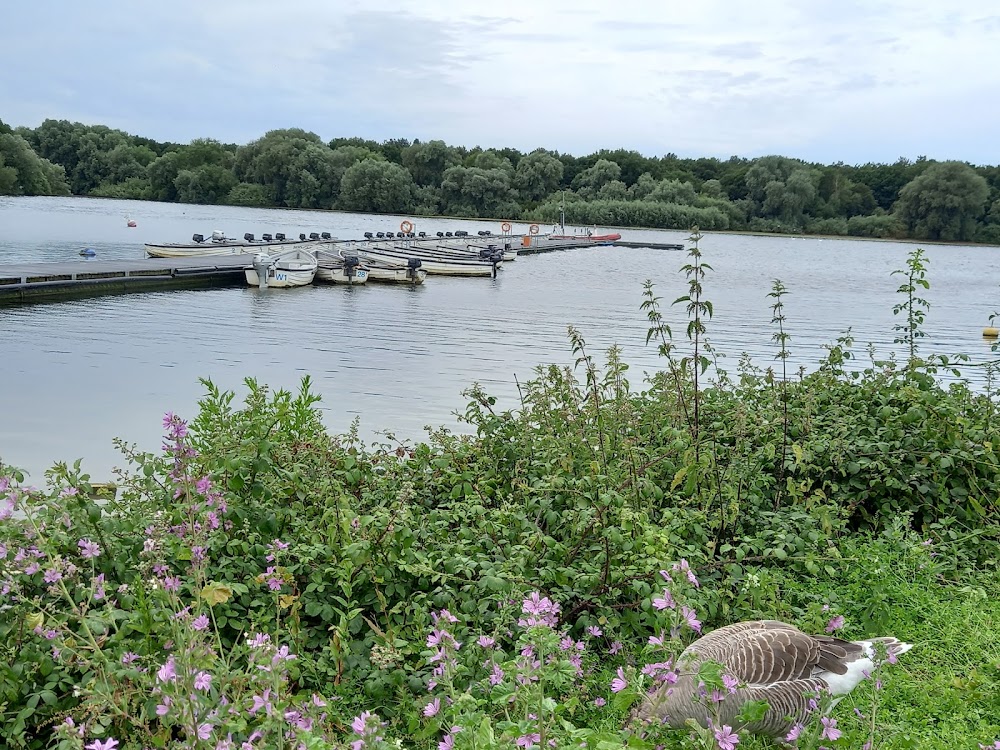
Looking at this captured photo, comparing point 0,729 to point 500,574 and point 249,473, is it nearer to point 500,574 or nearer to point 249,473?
point 249,473

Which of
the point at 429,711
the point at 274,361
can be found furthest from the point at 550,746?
the point at 274,361

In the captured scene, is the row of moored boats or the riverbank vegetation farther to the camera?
the row of moored boats

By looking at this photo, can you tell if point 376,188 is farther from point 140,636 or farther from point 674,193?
point 140,636

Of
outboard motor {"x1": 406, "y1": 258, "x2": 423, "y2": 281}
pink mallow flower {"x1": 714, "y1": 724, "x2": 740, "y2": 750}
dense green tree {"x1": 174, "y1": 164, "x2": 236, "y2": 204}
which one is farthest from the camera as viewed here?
dense green tree {"x1": 174, "y1": 164, "x2": 236, "y2": 204}

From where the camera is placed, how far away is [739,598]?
4457 mm

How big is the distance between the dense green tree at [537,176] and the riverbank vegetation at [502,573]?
4953 inches

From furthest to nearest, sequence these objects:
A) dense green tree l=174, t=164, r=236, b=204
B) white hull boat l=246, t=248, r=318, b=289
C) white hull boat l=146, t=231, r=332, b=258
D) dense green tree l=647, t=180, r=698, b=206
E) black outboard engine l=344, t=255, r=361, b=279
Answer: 1. dense green tree l=174, t=164, r=236, b=204
2. dense green tree l=647, t=180, r=698, b=206
3. white hull boat l=146, t=231, r=332, b=258
4. black outboard engine l=344, t=255, r=361, b=279
5. white hull boat l=246, t=248, r=318, b=289

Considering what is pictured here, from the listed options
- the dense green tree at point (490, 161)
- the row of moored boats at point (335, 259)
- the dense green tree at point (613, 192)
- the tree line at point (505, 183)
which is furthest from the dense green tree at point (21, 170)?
the dense green tree at point (613, 192)

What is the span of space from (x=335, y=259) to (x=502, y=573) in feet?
140

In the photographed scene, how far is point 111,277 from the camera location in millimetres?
32562

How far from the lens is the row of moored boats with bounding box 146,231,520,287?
126ft

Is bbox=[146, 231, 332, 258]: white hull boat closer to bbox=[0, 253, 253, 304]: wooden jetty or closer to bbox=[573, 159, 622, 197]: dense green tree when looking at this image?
bbox=[0, 253, 253, 304]: wooden jetty

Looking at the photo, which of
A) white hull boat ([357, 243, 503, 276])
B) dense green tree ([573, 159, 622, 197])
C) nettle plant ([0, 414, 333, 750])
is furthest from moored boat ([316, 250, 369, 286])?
dense green tree ([573, 159, 622, 197])

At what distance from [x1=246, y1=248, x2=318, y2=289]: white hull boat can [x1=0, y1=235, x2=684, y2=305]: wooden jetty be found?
57.3 inches
